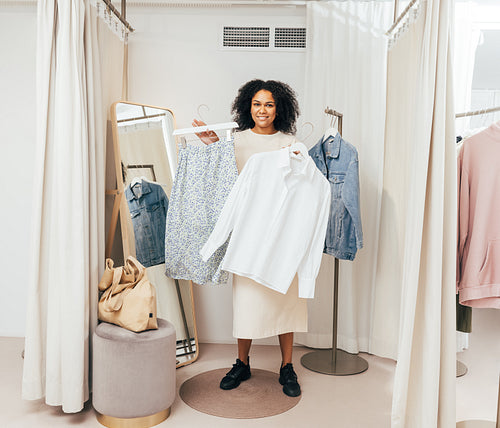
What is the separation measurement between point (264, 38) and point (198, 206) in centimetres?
167

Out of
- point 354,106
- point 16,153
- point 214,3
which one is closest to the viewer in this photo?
A: point 354,106

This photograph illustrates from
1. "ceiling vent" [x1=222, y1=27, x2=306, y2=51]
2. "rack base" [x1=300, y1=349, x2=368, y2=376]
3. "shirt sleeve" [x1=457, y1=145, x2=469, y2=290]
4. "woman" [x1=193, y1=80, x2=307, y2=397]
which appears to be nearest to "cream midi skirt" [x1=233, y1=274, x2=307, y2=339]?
"woman" [x1=193, y1=80, x2=307, y2=397]

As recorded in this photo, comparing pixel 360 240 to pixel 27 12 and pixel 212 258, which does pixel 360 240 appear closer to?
pixel 212 258

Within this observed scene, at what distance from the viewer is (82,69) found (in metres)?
2.42

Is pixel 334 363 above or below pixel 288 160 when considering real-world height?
below

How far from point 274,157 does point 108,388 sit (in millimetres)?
1479

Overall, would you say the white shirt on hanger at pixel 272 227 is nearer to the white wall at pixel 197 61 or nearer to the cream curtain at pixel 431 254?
the cream curtain at pixel 431 254

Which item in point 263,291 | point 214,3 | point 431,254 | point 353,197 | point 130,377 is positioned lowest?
point 130,377

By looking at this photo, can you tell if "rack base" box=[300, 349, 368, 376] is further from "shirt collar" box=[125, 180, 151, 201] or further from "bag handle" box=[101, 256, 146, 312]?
"shirt collar" box=[125, 180, 151, 201]

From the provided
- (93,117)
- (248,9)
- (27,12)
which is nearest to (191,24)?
(248,9)

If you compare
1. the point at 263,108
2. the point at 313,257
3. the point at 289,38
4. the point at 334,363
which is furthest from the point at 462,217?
the point at 289,38

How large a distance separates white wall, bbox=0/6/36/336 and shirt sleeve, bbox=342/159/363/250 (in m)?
2.49

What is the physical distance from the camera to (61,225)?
2.32m

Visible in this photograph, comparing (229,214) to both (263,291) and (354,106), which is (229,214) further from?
(354,106)
